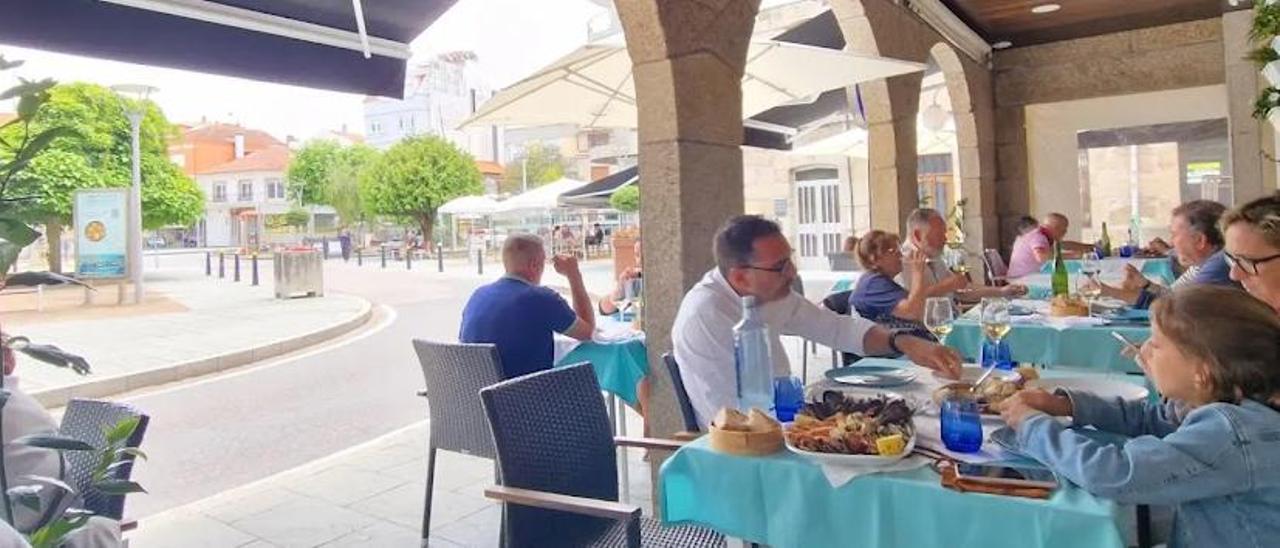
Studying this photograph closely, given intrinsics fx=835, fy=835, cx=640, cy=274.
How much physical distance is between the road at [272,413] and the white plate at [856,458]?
11.7 ft

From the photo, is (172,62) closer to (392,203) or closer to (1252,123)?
(1252,123)

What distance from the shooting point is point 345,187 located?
155ft

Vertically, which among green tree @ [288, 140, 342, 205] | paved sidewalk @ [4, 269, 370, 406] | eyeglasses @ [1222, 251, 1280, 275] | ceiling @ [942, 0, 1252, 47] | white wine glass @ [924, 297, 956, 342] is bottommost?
paved sidewalk @ [4, 269, 370, 406]

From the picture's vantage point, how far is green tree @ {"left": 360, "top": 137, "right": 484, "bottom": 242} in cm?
3688

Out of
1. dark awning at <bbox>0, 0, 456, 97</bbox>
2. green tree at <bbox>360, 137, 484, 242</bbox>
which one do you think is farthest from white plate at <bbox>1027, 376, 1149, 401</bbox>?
green tree at <bbox>360, 137, 484, 242</bbox>

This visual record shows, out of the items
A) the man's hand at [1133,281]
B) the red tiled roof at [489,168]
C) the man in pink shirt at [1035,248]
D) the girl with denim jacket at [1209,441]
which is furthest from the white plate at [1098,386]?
the red tiled roof at [489,168]

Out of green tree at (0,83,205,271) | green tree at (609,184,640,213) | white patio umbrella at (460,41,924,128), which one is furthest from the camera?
green tree at (609,184,640,213)

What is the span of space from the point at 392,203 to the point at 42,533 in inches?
1473

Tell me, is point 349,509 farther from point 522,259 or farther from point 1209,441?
point 1209,441

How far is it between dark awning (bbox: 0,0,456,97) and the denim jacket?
3518 mm

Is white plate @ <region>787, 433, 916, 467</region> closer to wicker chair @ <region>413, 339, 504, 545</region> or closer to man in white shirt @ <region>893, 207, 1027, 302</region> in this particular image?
wicker chair @ <region>413, 339, 504, 545</region>

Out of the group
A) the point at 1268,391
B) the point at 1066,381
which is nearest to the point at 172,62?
the point at 1066,381

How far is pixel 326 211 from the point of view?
55344 mm

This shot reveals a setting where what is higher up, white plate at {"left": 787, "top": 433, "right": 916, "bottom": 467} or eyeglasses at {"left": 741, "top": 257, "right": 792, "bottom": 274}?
eyeglasses at {"left": 741, "top": 257, "right": 792, "bottom": 274}
